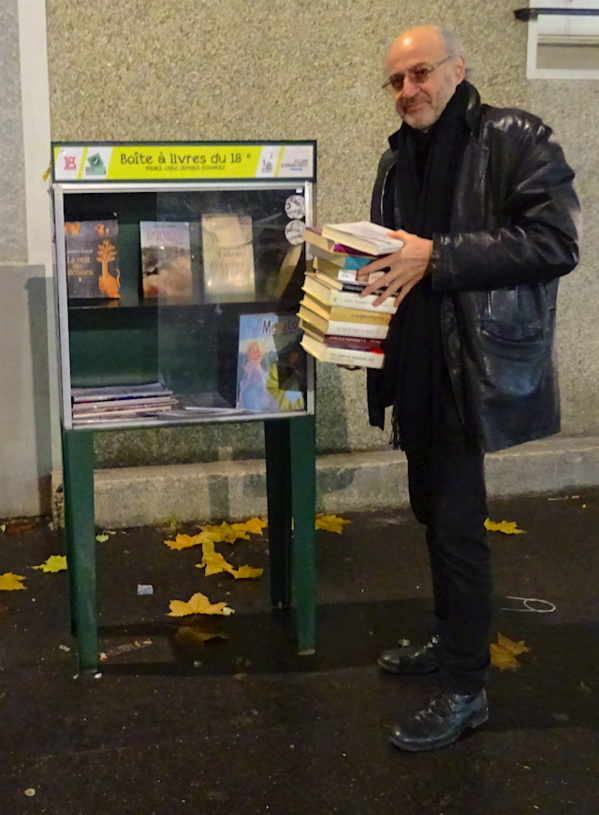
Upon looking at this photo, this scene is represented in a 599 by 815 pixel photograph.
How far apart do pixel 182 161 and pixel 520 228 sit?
1059mm

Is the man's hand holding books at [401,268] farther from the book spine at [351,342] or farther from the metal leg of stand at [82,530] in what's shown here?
the metal leg of stand at [82,530]

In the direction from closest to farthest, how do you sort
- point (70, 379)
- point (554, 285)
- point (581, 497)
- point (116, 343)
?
1. point (554, 285)
2. point (70, 379)
3. point (116, 343)
4. point (581, 497)

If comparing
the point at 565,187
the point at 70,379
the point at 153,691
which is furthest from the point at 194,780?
the point at 565,187

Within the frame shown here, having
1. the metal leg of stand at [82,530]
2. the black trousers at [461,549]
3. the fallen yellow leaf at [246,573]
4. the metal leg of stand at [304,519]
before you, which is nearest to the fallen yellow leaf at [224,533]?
the fallen yellow leaf at [246,573]

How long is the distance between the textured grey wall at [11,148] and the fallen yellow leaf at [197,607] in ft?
5.99

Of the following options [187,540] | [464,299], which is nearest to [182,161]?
[464,299]

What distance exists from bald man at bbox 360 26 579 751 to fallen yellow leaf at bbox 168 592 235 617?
3.15ft

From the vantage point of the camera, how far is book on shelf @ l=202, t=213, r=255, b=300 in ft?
9.71

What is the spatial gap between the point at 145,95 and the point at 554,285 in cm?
244

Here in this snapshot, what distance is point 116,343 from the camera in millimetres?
3049

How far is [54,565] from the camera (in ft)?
12.1

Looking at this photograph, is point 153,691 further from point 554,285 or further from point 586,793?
point 554,285

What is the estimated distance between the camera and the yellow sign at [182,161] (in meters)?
2.58

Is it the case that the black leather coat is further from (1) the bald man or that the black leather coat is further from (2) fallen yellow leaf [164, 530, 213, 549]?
(2) fallen yellow leaf [164, 530, 213, 549]
